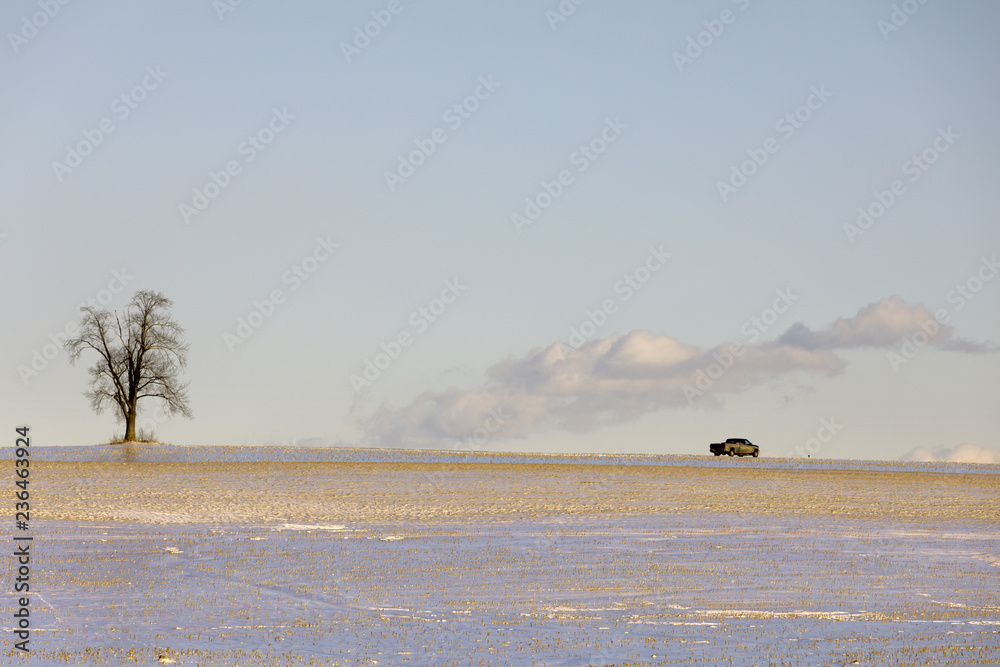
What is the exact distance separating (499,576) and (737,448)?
69.5 meters

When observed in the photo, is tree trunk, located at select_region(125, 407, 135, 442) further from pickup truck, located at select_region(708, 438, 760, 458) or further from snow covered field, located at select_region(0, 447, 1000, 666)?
pickup truck, located at select_region(708, 438, 760, 458)

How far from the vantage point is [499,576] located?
25.2 meters

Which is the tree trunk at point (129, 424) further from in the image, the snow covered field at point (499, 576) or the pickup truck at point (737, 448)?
the pickup truck at point (737, 448)

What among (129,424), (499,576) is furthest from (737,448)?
(499,576)

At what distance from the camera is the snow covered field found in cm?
1758

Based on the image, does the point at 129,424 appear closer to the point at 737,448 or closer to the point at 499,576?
the point at 737,448

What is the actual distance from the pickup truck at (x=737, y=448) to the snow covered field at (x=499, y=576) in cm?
3880

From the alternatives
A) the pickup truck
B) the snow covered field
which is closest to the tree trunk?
the snow covered field

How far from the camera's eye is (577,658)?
16.9 metres

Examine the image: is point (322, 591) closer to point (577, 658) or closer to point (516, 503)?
point (577, 658)

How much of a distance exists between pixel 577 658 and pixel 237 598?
8.47 metres

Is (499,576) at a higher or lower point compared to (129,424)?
lower

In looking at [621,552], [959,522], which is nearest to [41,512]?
[621,552]

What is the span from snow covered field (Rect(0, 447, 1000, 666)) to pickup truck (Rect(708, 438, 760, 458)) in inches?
1527
